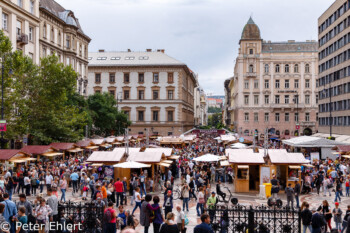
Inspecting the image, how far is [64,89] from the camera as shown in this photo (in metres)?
37.9

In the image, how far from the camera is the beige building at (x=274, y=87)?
3408 inches

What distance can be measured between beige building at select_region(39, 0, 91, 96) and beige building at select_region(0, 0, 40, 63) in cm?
271

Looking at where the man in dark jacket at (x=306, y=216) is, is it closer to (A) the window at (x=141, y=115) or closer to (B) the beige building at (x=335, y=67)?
(B) the beige building at (x=335, y=67)

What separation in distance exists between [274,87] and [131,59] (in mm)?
31437

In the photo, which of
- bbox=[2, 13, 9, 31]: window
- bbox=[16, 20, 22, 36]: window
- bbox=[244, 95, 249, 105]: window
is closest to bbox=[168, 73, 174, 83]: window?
bbox=[244, 95, 249, 105]: window

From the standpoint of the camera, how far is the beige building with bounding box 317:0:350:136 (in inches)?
2245

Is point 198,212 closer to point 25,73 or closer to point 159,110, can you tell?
point 25,73

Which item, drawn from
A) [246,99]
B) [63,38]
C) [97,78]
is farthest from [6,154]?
[246,99]

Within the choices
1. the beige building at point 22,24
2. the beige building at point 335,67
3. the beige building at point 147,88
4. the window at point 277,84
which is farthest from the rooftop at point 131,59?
the beige building at point 22,24

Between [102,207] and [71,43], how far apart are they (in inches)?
1955

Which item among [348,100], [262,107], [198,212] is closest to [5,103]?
[198,212]

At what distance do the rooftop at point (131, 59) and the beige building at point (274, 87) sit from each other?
15.9 m

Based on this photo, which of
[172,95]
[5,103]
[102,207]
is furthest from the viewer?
[172,95]

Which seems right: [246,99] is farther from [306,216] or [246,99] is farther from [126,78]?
[306,216]
